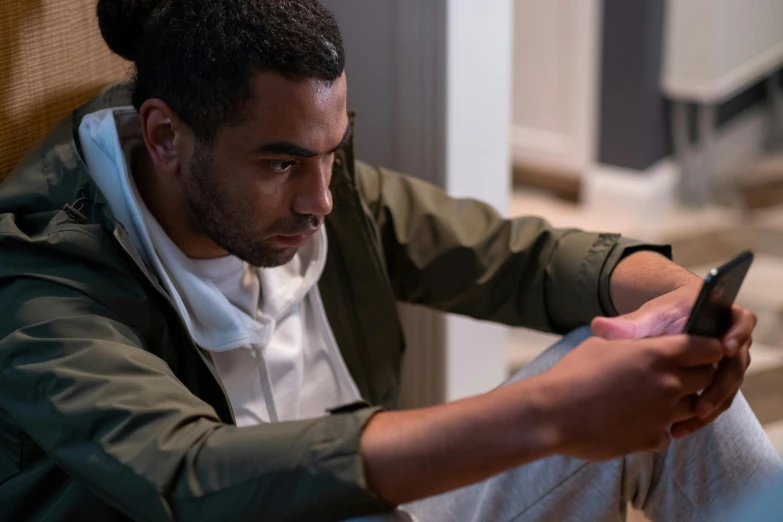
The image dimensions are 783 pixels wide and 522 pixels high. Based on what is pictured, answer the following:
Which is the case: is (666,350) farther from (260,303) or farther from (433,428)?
(260,303)

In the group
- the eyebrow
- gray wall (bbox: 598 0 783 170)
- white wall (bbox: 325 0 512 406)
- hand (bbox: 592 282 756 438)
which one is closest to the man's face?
the eyebrow

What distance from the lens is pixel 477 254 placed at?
1347 mm

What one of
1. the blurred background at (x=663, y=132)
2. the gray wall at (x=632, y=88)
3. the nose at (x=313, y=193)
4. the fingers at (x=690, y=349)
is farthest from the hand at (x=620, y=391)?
the gray wall at (x=632, y=88)

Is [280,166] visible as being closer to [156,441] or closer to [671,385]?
[156,441]

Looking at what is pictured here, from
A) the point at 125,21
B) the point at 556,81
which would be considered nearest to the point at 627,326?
the point at 125,21

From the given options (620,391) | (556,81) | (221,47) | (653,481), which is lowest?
(556,81)

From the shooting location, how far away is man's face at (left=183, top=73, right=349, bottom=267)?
103 cm

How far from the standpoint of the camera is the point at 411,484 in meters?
Result: 0.88

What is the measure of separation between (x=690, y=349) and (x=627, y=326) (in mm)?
86

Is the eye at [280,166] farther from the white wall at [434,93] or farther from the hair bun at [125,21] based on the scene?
the white wall at [434,93]

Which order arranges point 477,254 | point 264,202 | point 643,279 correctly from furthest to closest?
point 477,254
point 643,279
point 264,202

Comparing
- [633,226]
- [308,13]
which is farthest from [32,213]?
[633,226]

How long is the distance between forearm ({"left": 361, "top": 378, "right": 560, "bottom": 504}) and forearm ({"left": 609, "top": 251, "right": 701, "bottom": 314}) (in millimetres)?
354

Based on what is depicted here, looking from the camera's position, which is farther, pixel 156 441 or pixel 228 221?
pixel 228 221
